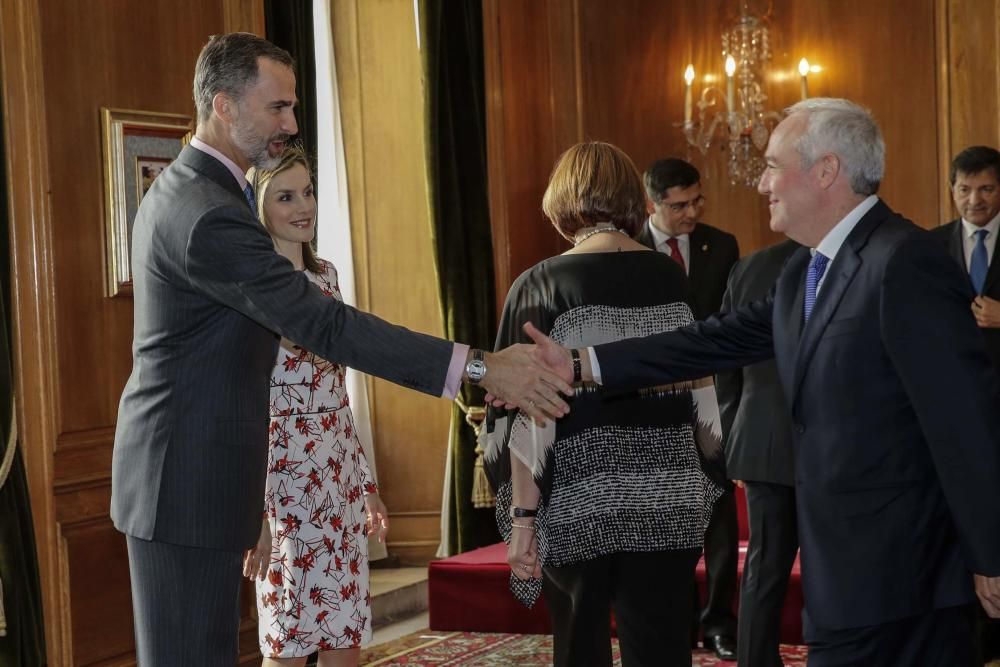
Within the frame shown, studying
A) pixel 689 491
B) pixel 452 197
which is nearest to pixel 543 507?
pixel 689 491

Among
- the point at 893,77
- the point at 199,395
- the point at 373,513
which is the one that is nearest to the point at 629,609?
the point at 373,513

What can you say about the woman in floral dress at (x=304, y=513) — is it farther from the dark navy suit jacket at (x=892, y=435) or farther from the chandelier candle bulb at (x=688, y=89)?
the chandelier candle bulb at (x=688, y=89)

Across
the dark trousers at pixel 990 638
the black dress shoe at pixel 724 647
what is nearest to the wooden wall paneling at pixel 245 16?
the black dress shoe at pixel 724 647

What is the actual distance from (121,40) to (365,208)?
91.7 inches

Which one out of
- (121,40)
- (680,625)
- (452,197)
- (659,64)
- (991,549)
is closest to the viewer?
(991,549)

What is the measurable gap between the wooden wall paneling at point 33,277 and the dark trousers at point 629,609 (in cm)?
196

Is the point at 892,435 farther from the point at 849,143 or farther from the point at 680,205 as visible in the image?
the point at 680,205

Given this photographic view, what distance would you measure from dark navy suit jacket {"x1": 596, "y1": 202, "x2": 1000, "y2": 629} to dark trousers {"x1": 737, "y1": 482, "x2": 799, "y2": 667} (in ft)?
4.46

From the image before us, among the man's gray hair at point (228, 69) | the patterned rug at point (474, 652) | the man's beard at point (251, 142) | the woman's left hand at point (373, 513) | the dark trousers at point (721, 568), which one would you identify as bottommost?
the patterned rug at point (474, 652)

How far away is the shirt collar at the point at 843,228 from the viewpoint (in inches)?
98.6

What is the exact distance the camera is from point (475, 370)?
2.76 meters

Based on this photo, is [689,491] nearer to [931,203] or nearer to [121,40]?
[121,40]

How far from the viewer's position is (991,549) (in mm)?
2283

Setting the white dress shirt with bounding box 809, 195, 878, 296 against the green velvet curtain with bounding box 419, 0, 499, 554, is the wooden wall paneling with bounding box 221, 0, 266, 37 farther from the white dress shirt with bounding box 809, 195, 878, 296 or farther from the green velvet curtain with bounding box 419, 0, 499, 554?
the white dress shirt with bounding box 809, 195, 878, 296
